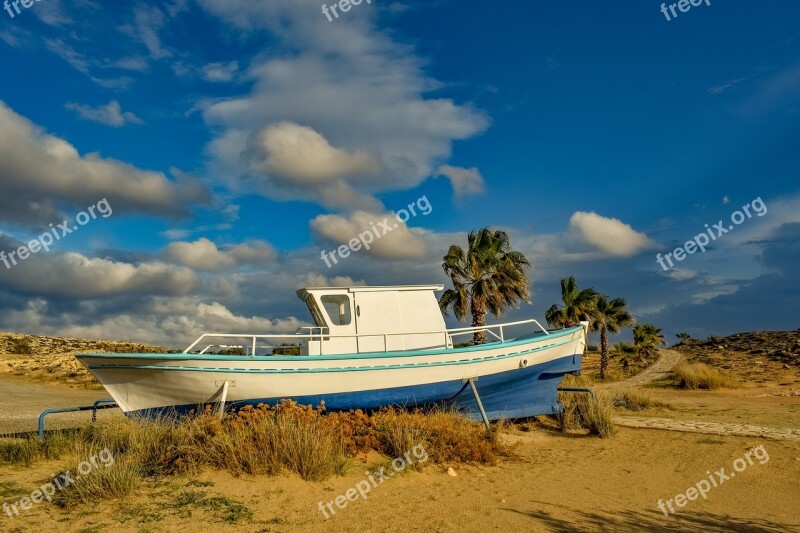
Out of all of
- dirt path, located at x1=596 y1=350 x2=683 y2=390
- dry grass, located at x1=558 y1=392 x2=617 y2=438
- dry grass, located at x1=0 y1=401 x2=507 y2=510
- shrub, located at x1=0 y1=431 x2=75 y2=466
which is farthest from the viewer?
dirt path, located at x1=596 y1=350 x2=683 y2=390

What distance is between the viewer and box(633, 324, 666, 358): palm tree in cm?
3766

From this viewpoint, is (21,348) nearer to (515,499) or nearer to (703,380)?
(515,499)

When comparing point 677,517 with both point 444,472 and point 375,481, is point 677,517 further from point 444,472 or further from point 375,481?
point 375,481

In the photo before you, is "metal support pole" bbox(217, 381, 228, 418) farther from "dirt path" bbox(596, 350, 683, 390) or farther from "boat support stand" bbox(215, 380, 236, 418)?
"dirt path" bbox(596, 350, 683, 390)

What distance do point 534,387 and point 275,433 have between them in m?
7.32

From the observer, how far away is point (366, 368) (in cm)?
1162

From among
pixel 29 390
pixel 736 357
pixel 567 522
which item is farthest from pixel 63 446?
pixel 736 357

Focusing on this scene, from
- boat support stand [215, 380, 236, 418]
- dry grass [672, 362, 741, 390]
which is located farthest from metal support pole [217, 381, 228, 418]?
dry grass [672, 362, 741, 390]

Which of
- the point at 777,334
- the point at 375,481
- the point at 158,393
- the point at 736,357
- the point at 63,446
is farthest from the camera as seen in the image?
the point at 777,334

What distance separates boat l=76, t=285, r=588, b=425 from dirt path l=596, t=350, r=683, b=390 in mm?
16011

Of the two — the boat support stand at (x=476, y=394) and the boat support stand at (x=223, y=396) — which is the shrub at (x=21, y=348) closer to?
the boat support stand at (x=223, y=396)

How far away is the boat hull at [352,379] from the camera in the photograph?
35.0 ft

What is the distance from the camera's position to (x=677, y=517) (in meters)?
7.78

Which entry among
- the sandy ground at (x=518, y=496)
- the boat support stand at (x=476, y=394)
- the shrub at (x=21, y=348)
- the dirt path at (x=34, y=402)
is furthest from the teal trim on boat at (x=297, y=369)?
the shrub at (x=21, y=348)
